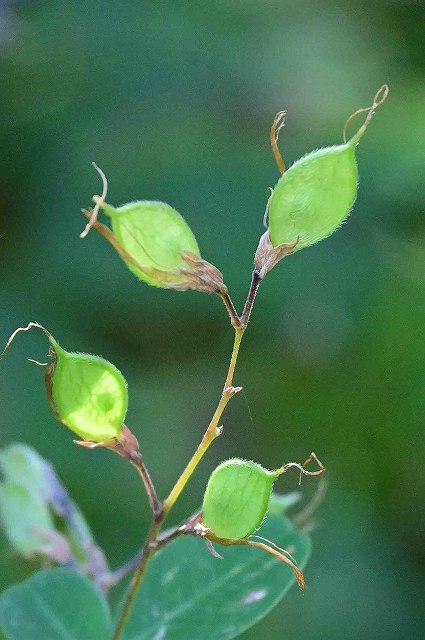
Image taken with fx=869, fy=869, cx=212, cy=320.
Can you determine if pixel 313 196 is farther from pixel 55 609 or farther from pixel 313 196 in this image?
pixel 55 609

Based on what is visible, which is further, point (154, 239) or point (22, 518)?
point (22, 518)

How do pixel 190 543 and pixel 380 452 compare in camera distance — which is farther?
pixel 380 452

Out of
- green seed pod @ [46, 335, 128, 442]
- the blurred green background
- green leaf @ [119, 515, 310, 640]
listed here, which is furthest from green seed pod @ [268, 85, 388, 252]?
the blurred green background

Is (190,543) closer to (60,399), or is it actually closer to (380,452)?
(60,399)

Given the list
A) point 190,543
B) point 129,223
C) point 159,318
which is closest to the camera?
point 129,223

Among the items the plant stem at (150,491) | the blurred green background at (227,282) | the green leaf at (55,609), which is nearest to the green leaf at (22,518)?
the green leaf at (55,609)

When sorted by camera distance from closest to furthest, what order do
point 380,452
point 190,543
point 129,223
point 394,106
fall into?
point 129,223 → point 190,543 → point 380,452 → point 394,106

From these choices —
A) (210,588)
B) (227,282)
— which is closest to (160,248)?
(210,588)

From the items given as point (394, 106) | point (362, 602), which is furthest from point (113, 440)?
point (394, 106)
